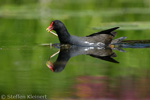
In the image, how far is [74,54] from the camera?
29.1 ft

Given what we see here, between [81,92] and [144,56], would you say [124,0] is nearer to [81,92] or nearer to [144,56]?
[144,56]

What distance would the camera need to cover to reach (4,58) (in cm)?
838

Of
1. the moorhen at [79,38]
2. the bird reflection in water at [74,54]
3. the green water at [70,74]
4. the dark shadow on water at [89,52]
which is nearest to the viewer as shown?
the green water at [70,74]

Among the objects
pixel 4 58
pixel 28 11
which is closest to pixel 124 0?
pixel 28 11

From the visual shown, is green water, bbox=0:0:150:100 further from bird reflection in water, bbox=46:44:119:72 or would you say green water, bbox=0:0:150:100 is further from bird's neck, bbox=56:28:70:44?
bird's neck, bbox=56:28:70:44

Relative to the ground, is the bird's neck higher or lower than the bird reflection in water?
higher

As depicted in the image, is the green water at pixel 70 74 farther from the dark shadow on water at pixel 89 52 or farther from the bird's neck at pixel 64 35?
the bird's neck at pixel 64 35

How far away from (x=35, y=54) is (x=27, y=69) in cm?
181

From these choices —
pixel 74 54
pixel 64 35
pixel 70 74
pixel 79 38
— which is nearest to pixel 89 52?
pixel 74 54

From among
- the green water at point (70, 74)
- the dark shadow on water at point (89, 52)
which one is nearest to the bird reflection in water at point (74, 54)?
the dark shadow on water at point (89, 52)

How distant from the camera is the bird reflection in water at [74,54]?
295 inches

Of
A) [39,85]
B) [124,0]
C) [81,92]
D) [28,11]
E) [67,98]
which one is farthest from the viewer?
[124,0]

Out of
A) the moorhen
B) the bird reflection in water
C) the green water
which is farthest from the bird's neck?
the green water

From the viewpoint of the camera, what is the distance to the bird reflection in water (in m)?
7.48
